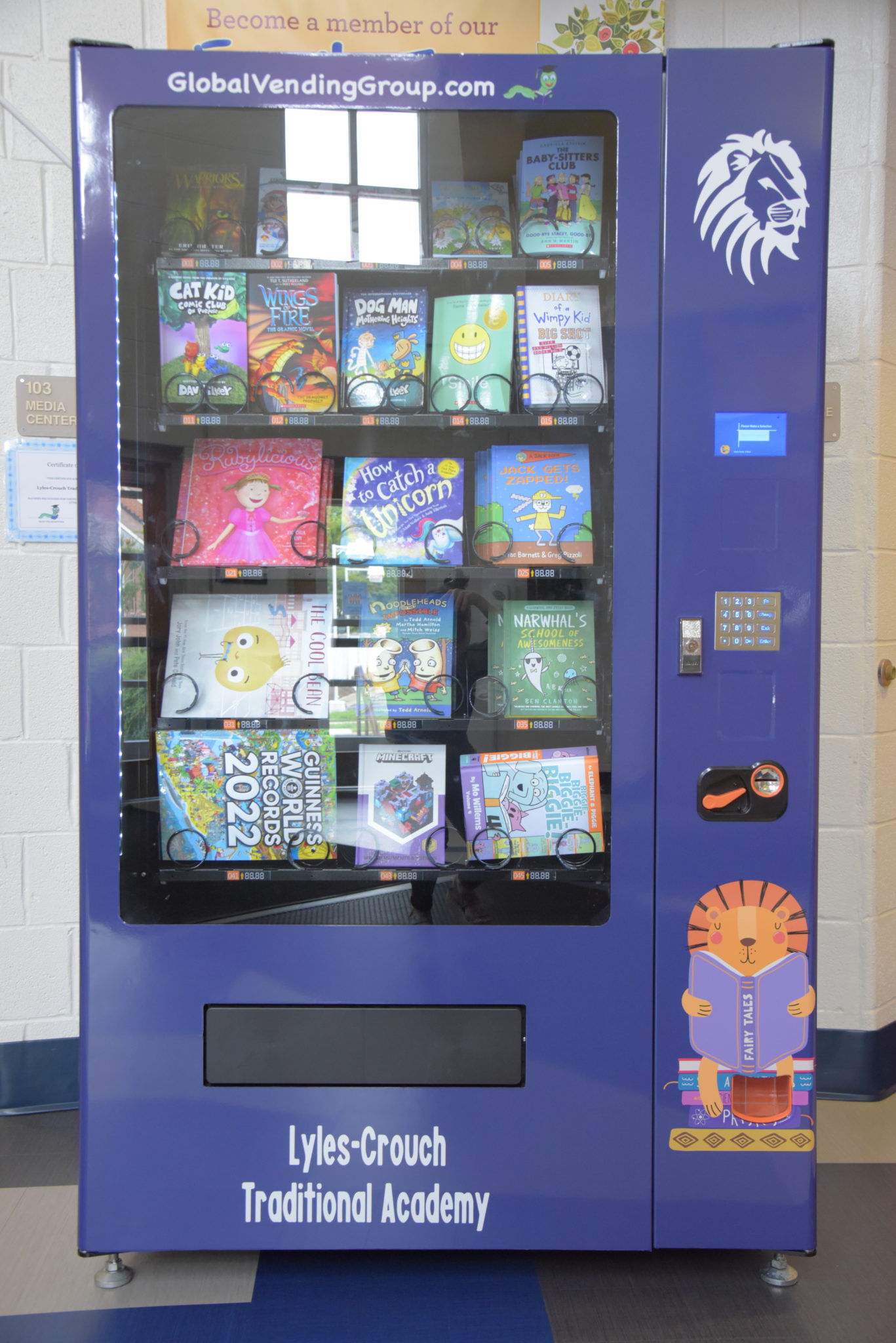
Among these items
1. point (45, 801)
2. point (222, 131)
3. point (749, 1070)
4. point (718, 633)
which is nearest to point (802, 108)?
point (718, 633)

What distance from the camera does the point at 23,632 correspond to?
2416 mm

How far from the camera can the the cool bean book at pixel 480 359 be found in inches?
72.9

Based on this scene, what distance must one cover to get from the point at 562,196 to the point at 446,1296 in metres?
2.16

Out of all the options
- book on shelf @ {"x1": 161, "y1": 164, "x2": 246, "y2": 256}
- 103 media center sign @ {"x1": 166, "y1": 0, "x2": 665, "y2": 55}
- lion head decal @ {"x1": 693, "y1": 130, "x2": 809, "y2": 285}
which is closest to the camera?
lion head decal @ {"x1": 693, "y1": 130, "x2": 809, "y2": 285}

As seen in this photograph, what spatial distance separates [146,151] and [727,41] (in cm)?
173

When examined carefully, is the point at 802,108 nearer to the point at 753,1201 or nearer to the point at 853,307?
the point at 853,307

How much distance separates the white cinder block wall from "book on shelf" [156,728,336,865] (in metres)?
0.79

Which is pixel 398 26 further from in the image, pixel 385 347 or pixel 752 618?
pixel 752 618

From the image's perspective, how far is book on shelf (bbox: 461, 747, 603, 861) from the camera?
5.90 ft

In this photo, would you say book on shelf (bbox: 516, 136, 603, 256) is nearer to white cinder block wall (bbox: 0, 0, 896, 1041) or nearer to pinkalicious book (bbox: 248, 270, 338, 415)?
pinkalicious book (bbox: 248, 270, 338, 415)

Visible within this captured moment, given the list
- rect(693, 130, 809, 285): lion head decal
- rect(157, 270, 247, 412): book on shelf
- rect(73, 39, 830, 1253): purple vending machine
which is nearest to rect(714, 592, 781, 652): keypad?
rect(73, 39, 830, 1253): purple vending machine

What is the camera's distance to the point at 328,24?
2316 millimetres

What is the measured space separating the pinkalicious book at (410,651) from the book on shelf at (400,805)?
0.30 feet

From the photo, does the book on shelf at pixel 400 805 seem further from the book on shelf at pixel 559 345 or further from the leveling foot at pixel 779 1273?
the leveling foot at pixel 779 1273
